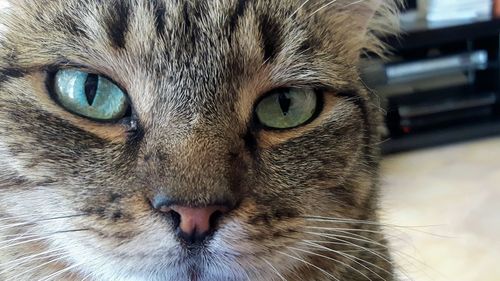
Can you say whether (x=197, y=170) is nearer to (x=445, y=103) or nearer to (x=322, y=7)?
(x=322, y=7)

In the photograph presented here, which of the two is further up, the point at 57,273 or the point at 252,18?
the point at 252,18

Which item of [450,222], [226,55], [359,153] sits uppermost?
[226,55]

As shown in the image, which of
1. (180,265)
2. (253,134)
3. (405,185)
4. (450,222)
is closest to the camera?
(180,265)

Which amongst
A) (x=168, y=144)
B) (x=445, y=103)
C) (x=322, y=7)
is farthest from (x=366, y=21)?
(x=445, y=103)

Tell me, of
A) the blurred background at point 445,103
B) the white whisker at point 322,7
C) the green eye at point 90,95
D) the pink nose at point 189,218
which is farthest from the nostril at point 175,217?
the blurred background at point 445,103

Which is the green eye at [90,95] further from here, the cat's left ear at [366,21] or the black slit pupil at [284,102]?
the cat's left ear at [366,21]

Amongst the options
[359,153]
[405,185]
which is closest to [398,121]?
[405,185]

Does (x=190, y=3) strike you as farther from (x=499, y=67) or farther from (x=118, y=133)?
(x=499, y=67)

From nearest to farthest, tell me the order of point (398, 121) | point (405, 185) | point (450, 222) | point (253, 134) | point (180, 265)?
point (180, 265) → point (253, 134) → point (450, 222) → point (405, 185) → point (398, 121)

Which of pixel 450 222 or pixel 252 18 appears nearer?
pixel 252 18
